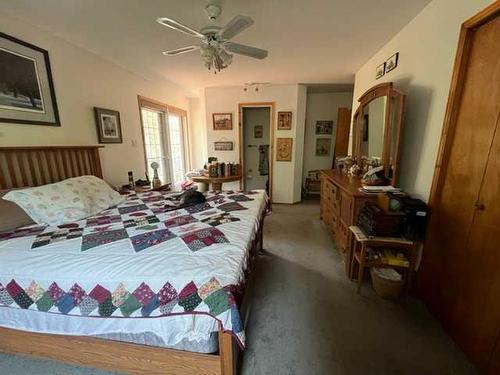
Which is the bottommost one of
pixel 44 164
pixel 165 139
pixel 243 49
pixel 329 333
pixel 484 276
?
pixel 329 333

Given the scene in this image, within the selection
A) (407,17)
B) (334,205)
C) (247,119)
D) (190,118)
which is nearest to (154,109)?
(190,118)

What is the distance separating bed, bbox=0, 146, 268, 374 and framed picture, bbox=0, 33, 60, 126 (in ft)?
3.67

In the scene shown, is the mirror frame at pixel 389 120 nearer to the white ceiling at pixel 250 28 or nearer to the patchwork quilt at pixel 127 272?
the white ceiling at pixel 250 28

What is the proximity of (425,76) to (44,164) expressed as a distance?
11.4ft

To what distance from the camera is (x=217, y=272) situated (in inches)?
40.3

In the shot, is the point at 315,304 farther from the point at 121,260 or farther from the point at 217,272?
the point at 121,260

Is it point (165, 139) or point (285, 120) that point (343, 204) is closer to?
point (285, 120)

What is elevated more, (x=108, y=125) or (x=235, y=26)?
(x=235, y=26)

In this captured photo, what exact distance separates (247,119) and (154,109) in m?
2.11

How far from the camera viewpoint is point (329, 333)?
1.52 meters

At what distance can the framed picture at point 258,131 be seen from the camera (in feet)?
16.9

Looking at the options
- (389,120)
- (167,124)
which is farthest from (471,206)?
(167,124)

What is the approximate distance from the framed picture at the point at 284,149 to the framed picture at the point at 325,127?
105cm

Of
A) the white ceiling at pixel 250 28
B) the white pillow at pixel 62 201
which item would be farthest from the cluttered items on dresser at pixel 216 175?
the white pillow at pixel 62 201
